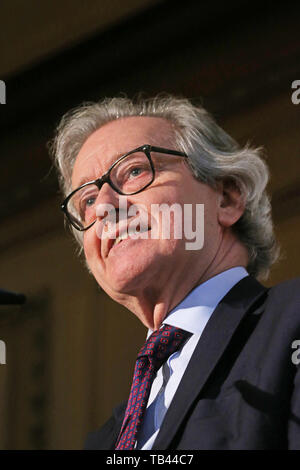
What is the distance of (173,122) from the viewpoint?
6.31 ft

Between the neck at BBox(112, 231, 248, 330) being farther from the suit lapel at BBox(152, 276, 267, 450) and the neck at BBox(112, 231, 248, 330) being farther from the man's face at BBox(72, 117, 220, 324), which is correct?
the suit lapel at BBox(152, 276, 267, 450)

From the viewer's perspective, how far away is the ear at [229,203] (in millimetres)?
1839

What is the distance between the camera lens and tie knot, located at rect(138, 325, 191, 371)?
1.64 meters

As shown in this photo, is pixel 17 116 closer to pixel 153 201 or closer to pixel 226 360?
pixel 153 201

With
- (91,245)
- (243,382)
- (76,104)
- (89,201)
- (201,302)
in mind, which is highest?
(76,104)

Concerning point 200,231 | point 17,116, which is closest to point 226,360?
point 200,231

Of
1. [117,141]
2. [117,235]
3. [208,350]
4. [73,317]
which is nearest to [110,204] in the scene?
[117,235]

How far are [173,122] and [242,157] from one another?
0.60 feet

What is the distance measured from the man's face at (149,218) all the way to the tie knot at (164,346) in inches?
4.8

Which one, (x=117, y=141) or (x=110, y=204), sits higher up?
(x=117, y=141)

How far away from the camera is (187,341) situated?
164cm

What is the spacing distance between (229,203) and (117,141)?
0.29m

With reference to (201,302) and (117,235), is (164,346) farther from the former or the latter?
(117,235)

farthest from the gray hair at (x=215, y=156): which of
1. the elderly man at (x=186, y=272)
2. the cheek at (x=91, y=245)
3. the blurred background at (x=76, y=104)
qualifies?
the blurred background at (x=76, y=104)
